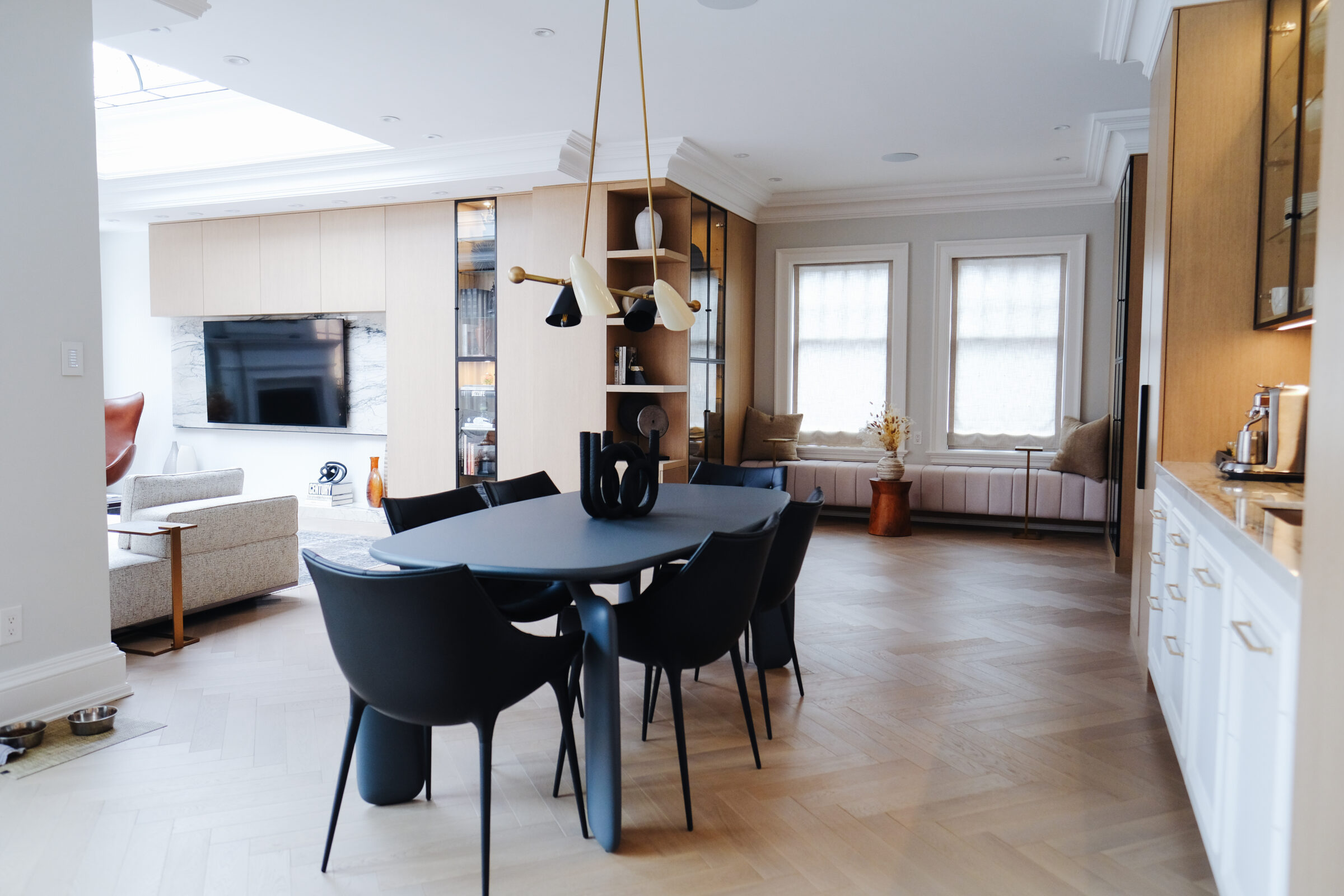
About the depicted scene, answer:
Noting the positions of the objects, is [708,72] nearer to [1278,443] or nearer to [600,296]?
[600,296]

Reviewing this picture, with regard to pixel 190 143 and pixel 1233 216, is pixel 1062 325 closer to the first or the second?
pixel 1233 216

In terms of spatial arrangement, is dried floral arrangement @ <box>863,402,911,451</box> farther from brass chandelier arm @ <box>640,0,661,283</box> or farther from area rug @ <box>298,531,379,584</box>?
area rug @ <box>298,531,379,584</box>

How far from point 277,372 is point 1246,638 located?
25.0ft

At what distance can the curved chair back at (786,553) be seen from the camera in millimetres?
3090

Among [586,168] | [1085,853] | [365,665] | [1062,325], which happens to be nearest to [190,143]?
[586,168]

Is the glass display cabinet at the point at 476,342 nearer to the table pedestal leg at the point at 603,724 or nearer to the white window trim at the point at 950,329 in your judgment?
the white window trim at the point at 950,329

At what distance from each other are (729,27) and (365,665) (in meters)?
3.33

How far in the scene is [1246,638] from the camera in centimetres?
169

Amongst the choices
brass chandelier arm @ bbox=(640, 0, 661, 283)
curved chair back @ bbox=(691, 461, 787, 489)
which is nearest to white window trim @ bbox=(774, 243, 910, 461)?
brass chandelier arm @ bbox=(640, 0, 661, 283)

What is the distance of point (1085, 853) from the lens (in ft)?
7.47

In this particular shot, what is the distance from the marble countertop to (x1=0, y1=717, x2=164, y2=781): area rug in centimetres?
A: 327

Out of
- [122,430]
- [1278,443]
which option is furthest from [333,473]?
[1278,443]

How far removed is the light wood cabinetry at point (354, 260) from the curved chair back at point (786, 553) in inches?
201

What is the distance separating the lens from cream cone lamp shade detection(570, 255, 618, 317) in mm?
3004
